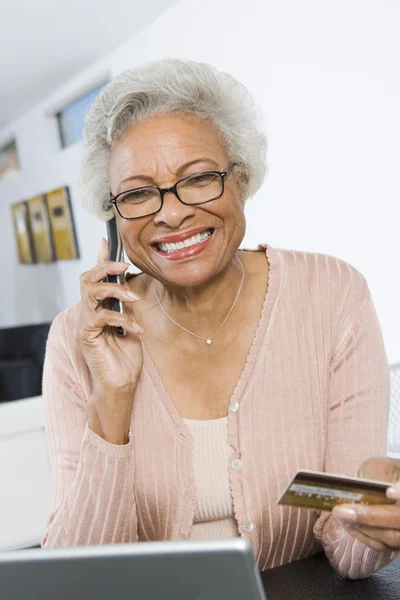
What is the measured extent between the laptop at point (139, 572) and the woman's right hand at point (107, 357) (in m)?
0.61

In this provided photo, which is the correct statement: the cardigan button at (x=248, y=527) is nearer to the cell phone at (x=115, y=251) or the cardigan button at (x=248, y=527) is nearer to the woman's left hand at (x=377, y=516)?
the woman's left hand at (x=377, y=516)

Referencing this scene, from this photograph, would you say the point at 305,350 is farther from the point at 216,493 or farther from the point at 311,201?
the point at 311,201

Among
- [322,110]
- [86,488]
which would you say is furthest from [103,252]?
[322,110]

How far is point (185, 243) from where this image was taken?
1159mm

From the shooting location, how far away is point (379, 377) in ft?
3.67

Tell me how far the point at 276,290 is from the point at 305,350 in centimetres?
13

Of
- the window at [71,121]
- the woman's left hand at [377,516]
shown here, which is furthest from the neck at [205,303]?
the window at [71,121]

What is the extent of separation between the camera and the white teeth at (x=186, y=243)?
1.16 m

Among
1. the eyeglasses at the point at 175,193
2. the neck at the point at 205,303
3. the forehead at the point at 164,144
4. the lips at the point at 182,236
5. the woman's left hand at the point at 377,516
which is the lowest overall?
the woman's left hand at the point at 377,516

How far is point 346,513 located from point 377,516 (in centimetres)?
4

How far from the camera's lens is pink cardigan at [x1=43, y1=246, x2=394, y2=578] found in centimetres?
109

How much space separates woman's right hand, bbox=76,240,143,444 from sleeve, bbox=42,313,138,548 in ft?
0.10

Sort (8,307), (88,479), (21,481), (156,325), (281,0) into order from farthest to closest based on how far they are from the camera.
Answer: (8,307) → (281,0) → (21,481) → (156,325) → (88,479)

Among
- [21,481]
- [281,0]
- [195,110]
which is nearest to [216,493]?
[195,110]
